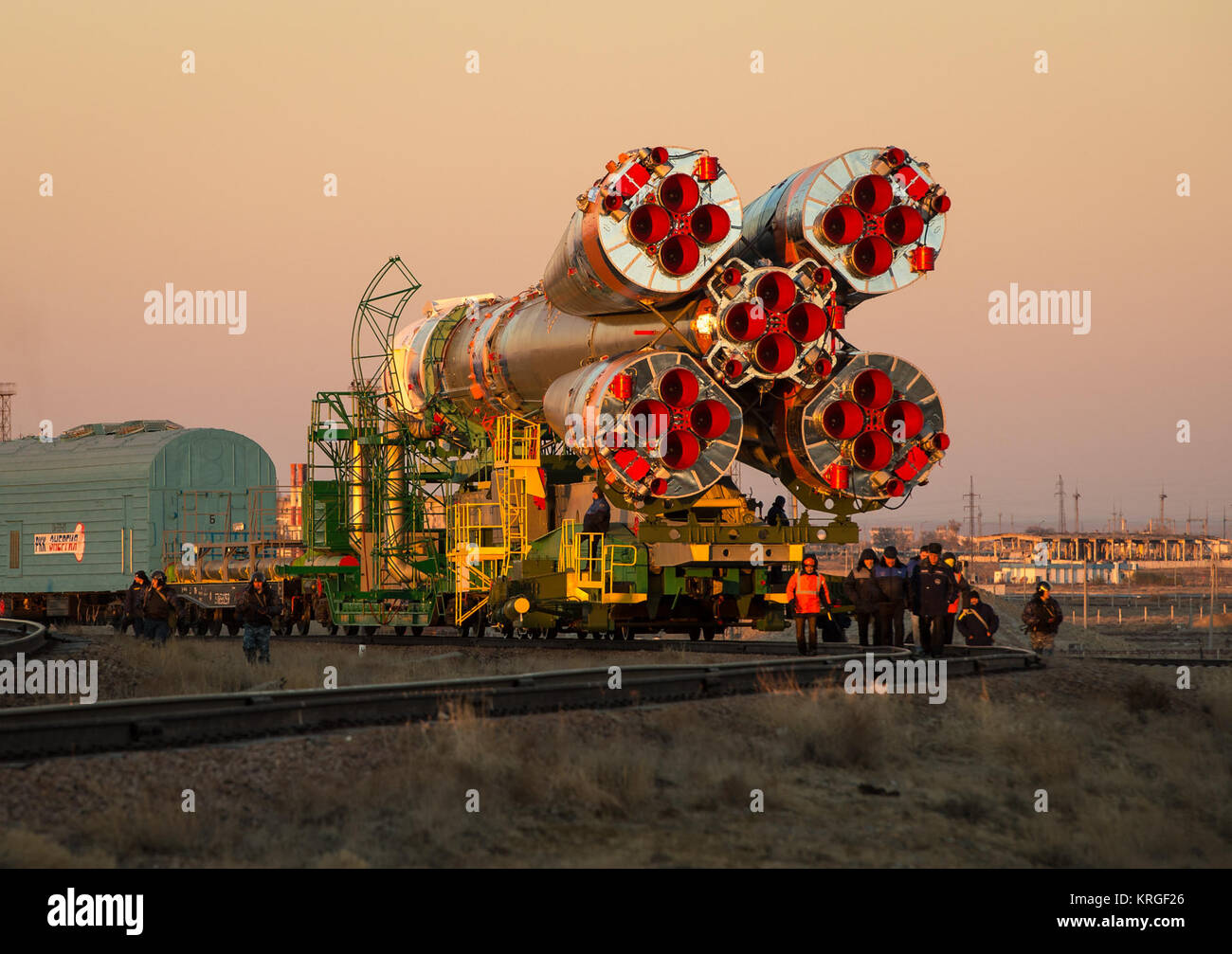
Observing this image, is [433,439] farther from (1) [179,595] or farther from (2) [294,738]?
(2) [294,738]

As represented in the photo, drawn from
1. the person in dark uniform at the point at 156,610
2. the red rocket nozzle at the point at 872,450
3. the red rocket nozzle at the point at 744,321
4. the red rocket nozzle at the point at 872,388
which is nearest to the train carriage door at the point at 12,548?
the person in dark uniform at the point at 156,610

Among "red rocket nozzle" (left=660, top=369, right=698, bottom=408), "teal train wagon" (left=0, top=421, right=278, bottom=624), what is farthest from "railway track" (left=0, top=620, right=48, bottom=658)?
"red rocket nozzle" (left=660, top=369, right=698, bottom=408)

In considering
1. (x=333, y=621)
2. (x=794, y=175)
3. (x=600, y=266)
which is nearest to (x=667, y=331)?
(x=600, y=266)

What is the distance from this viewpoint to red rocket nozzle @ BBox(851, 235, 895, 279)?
18625mm

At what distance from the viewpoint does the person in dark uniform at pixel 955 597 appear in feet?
55.5

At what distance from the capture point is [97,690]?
16047 mm

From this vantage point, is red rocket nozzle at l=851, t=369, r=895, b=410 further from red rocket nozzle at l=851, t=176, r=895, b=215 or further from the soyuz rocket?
red rocket nozzle at l=851, t=176, r=895, b=215

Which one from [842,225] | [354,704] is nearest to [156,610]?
[354,704]

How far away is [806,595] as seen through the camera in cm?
1720

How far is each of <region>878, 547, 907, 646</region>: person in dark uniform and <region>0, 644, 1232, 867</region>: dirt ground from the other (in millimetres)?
4943

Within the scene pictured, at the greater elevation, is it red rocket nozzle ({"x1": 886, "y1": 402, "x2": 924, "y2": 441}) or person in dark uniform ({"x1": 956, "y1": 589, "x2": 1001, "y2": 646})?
red rocket nozzle ({"x1": 886, "y1": 402, "x2": 924, "y2": 441})

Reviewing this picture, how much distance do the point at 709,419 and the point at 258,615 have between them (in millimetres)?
6675

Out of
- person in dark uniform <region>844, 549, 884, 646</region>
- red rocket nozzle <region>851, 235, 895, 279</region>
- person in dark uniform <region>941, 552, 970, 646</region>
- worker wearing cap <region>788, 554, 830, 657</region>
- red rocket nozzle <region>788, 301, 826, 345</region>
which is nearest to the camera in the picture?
person in dark uniform <region>941, 552, 970, 646</region>

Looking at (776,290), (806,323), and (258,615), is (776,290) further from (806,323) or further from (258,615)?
(258,615)
